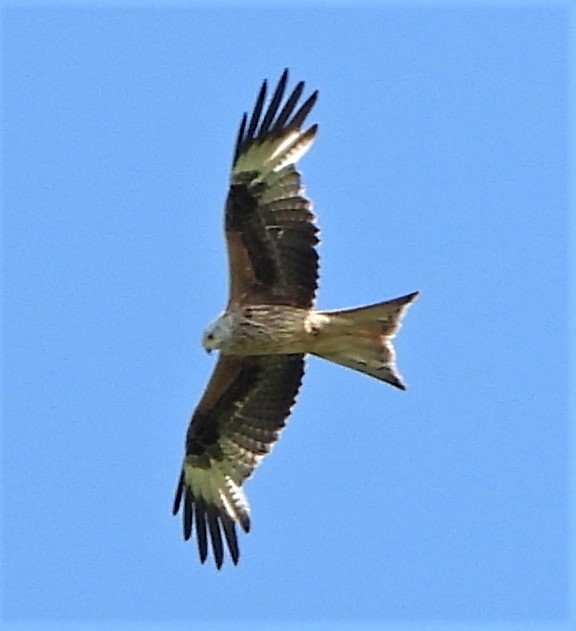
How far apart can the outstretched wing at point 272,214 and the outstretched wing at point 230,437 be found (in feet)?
2.06

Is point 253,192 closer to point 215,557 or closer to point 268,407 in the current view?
point 268,407

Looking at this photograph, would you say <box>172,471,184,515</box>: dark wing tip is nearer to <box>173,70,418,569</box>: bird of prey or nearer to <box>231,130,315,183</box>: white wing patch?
<box>173,70,418,569</box>: bird of prey

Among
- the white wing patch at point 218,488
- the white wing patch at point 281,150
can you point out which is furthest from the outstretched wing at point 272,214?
the white wing patch at point 218,488

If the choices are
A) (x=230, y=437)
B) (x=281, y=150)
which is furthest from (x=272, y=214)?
(x=230, y=437)

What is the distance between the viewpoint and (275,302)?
12406 millimetres

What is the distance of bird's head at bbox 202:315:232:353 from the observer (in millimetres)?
12414

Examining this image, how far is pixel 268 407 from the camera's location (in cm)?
1301

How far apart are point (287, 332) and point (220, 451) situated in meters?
1.25

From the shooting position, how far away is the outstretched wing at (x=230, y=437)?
→ 13.0m

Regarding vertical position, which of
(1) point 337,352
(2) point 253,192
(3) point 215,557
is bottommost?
(3) point 215,557

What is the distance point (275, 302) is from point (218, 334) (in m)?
0.38

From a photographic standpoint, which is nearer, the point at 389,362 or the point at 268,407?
the point at 389,362

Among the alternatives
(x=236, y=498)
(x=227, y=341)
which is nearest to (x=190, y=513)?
(x=236, y=498)

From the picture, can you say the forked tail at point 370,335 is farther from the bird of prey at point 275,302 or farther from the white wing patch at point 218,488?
the white wing patch at point 218,488
